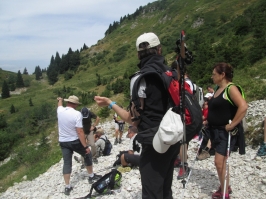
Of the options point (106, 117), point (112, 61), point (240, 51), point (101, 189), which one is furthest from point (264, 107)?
point (112, 61)

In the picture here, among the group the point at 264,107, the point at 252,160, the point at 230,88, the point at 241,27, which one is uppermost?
the point at 241,27

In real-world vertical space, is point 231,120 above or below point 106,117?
above

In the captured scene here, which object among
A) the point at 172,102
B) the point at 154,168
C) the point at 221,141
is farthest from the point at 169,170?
the point at 221,141

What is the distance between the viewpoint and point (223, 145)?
4.24 m

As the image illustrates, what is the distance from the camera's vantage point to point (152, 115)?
9.41 ft

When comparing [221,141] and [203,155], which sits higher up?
[221,141]

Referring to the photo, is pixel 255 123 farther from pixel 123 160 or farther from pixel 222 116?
pixel 222 116

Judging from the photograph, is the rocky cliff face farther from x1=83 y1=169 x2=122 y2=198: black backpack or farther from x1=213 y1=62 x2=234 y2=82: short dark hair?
x1=83 y1=169 x2=122 y2=198: black backpack

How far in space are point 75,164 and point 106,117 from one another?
53.0ft

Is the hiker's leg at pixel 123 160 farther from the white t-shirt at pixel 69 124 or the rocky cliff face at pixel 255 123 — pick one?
the rocky cliff face at pixel 255 123

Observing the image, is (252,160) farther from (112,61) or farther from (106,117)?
(112,61)

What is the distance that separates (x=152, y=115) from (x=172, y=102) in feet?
0.86

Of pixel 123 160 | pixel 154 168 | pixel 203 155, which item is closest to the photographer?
pixel 154 168

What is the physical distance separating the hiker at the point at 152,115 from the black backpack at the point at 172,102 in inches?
1.3
